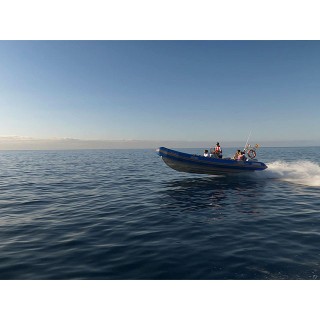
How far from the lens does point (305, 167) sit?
24.4 m

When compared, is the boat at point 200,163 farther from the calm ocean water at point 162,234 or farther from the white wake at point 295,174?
the calm ocean water at point 162,234

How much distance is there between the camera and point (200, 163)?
1995cm

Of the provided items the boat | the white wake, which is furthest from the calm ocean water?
the white wake

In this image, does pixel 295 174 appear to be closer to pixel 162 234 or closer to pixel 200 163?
pixel 200 163

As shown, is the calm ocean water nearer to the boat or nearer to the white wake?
the boat

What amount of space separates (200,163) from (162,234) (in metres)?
12.1

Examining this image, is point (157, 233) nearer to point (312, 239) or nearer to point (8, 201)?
point (312, 239)

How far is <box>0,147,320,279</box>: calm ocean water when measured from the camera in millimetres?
6043

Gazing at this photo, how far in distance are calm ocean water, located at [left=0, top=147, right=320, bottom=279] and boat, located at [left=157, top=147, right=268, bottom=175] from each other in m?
4.01

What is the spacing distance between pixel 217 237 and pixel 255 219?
2.90 meters

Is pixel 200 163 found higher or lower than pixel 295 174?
higher

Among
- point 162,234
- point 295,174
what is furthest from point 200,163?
point 162,234

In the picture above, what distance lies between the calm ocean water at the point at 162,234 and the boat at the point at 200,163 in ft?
Answer: 13.1

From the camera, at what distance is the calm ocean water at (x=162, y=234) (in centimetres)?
604
